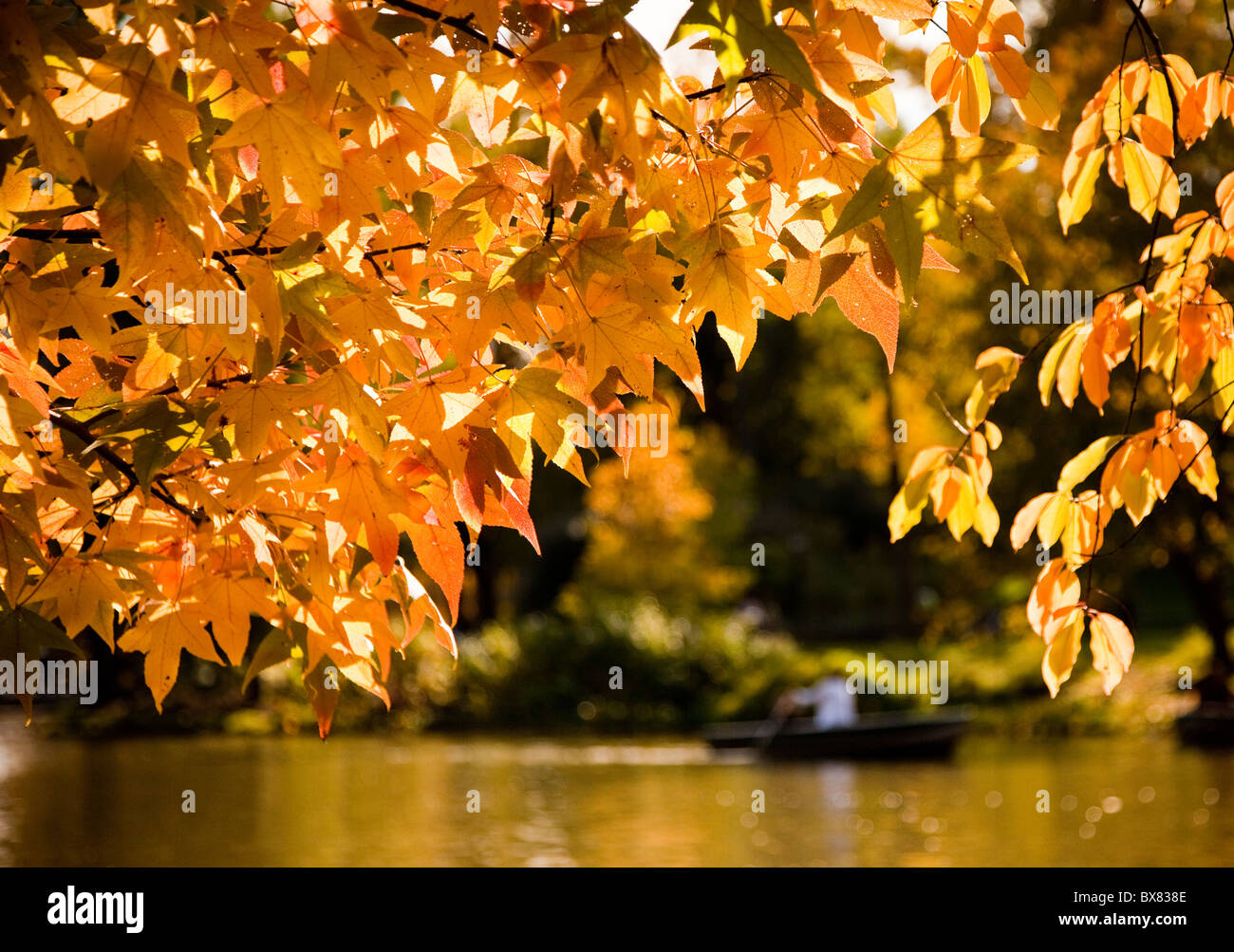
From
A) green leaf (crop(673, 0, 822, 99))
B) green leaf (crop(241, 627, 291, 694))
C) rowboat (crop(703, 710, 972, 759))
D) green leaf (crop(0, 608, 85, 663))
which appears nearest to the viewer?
green leaf (crop(673, 0, 822, 99))

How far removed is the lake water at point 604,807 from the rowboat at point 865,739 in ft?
0.98

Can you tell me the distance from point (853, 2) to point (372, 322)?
0.64 m

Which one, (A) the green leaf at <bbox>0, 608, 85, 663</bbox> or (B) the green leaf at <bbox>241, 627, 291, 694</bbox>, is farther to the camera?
(B) the green leaf at <bbox>241, 627, 291, 694</bbox>

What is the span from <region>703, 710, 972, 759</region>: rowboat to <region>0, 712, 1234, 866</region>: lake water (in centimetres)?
30

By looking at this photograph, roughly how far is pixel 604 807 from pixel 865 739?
4394mm

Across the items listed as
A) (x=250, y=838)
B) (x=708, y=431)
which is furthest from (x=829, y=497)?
(x=250, y=838)

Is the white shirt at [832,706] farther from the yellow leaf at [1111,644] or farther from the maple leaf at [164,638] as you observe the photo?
the maple leaf at [164,638]

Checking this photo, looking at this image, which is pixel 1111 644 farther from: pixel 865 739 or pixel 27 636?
pixel 865 739

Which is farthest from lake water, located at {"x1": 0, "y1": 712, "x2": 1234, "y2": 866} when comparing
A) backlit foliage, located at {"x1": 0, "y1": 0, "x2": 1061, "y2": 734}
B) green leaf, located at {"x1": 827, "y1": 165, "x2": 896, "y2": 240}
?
green leaf, located at {"x1": 827, "y1": 165, "x2": 896, "y2": 240}

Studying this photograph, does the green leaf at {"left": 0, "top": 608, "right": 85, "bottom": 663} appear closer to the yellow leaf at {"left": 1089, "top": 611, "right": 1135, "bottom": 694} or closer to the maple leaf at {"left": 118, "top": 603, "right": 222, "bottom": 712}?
the maple leaf at {"left": 118, "top": 603, "right": 222, "bottom": 712}

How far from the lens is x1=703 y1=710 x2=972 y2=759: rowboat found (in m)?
14.5

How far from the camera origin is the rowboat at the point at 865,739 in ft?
47.5

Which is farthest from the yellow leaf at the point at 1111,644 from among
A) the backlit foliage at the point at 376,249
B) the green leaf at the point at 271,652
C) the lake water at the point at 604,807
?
the lake water at the point at 604,807
